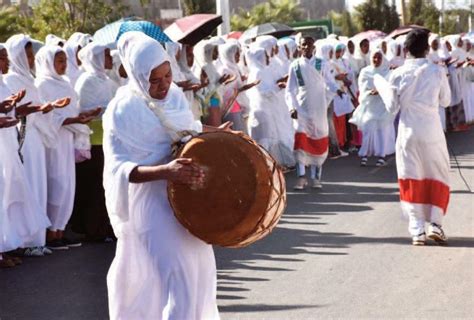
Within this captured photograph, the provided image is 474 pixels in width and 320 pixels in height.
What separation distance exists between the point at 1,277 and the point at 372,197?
543 centimetres

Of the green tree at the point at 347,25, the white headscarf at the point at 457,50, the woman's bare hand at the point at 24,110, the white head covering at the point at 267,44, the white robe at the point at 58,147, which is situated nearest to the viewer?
the woman's bare hand at the point at 24,110

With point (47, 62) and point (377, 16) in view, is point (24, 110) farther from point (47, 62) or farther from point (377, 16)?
point (377, 16)

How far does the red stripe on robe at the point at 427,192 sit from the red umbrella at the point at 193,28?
522 centimetres

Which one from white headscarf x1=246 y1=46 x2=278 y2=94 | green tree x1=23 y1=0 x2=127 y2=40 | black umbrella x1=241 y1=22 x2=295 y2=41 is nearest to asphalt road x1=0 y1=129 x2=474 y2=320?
white headscarf x1=246 y1=46 x2=278 y2=94

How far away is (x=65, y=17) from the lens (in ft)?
107

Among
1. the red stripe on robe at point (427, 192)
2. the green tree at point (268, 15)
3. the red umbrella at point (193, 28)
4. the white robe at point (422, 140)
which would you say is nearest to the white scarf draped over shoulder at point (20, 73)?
the white robe at point (422, 140)

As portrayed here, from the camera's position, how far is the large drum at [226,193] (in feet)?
17.1

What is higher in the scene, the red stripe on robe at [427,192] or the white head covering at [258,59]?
the white head covering at [258,59]

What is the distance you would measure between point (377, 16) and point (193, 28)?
3474 cm

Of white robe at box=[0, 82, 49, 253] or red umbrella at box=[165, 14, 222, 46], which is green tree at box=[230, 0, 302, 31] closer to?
red umbrella at box=[165, 14, 222, 46]

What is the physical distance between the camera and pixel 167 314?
527 centimetres

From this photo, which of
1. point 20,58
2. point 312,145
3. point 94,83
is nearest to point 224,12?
point 312,145

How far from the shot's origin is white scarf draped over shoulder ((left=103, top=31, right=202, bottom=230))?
532cm

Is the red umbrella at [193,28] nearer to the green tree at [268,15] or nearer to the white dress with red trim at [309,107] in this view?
the white dress with red trim at [309,107]
